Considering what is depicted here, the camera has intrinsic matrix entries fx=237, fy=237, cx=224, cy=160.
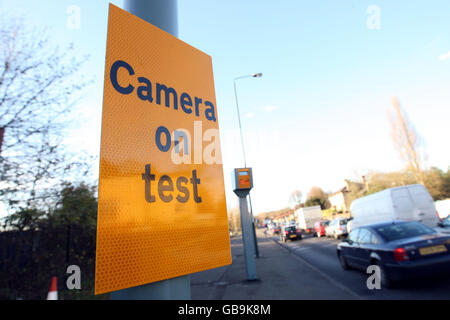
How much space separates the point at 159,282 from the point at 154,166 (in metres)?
0.59

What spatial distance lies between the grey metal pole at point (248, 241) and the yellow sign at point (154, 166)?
22.0 ft

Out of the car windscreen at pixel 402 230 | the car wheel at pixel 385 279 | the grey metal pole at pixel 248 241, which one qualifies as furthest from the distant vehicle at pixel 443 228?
the grey metal pole at pixel 248 241

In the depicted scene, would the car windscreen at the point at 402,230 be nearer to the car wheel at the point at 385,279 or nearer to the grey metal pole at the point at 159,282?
the car wheel at the point at 385,279

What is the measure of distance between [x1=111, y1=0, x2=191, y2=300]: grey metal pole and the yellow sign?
0.30 ft

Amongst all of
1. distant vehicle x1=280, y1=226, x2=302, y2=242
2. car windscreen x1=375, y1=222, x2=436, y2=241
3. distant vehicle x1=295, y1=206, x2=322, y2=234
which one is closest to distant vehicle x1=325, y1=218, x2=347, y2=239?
distant vehicle x1=280, y1=226, x2=302, y2=242

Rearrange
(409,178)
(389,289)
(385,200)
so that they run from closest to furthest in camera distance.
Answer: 1. (389,289)
2. (385,200)
3. (409,178)

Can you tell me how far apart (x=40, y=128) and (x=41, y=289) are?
4192mm

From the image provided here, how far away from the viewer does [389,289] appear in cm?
540

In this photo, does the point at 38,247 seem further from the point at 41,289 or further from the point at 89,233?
the point at 89,233

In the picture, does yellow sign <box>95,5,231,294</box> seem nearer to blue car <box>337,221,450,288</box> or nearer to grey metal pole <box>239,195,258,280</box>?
blue car <box>337,221,450,288</box>

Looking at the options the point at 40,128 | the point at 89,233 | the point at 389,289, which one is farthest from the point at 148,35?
the point at 89,233

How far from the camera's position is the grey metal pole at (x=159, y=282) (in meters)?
1.19

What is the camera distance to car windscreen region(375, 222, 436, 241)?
5707mm
